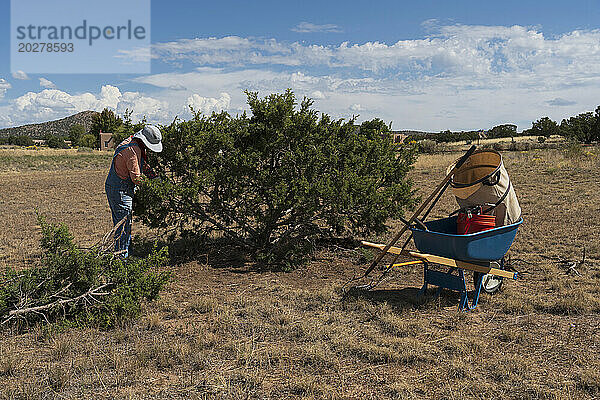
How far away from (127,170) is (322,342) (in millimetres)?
4077

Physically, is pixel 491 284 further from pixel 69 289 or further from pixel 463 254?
pixel 69 289

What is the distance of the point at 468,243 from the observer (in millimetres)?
5602

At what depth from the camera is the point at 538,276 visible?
7.21 metres

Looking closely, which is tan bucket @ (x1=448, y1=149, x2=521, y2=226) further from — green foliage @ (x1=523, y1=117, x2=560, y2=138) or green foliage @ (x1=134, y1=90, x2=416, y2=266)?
green foliage @ (x1=523, y1=117, x2=560, y2=138)

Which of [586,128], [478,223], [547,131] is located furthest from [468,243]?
[547,131]

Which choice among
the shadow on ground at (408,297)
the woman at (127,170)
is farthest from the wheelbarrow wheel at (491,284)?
the woman at (127,170)

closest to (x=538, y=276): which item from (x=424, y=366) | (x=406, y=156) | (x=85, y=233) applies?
(x=406, y=156)

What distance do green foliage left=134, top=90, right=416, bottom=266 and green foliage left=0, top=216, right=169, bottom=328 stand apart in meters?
1.75

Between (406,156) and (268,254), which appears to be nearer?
(268,254)

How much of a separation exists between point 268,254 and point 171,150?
7.41ft

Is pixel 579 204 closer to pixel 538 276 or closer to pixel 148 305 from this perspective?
pixel 538 276

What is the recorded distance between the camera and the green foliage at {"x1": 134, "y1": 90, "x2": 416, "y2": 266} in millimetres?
7336

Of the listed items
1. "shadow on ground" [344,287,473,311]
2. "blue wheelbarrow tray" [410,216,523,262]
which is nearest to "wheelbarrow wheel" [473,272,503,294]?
"shadow on ground" [344,287,473,311]

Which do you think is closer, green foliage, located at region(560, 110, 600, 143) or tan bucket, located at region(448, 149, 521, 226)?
tan bucket, located at region(448, 149, 521, 226)
